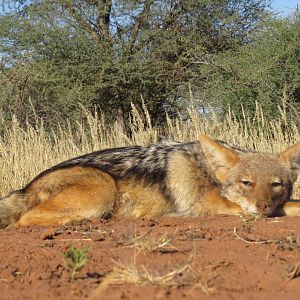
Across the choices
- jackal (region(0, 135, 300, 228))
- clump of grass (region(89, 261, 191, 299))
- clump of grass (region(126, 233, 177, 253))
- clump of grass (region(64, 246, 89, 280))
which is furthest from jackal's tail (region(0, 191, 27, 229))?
clump of grass (region(89, 261, 191, 299))

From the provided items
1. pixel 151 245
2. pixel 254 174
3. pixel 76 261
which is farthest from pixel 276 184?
pixel 76 261

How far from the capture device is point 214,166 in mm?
6422

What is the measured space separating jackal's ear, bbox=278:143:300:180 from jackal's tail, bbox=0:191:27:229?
2804 millimetres

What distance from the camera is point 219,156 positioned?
251 inches

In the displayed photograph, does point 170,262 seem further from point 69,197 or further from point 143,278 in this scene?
point 69,197

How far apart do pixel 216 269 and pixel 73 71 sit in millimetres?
→ 19008

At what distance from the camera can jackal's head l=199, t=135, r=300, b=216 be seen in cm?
593

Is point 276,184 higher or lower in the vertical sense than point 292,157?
lower

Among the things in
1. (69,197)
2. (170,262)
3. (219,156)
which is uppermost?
(219,156)

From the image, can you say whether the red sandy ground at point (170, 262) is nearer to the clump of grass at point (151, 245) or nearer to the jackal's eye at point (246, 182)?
the clump of grass at point (151, 245)

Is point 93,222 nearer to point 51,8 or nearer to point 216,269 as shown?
point 216,269

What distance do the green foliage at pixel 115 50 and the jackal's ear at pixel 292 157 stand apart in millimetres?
14700

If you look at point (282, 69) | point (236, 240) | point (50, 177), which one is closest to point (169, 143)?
point (50, 177)

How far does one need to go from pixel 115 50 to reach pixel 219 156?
53.4ft
